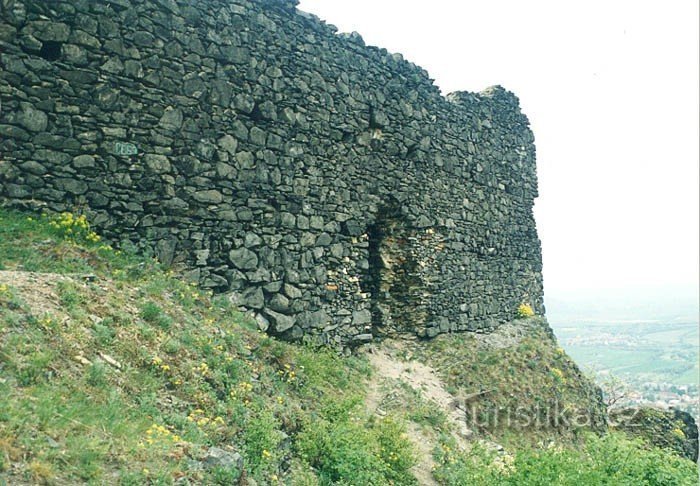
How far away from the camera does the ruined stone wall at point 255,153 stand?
7.32m

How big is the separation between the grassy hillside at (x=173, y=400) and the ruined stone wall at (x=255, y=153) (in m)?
0.71

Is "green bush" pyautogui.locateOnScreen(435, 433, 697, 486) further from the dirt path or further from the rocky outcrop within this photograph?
the rocky outcrop

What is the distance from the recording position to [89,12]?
24.6 ft

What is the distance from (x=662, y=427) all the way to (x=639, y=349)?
14047 centimetres

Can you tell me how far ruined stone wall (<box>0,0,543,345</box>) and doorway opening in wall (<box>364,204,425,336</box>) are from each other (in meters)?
0.05

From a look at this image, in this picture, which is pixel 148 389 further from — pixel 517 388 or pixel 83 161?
pixel 517 388

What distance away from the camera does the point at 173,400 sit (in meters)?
5.17

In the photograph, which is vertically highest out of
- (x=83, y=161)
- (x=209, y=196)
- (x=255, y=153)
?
(x=255, y=153)

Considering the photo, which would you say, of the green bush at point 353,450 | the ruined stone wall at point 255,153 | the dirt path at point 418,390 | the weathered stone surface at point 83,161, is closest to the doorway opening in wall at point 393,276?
the ruined stone wall at point 255,153

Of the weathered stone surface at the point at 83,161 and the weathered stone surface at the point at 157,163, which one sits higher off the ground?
the weathered stone surface at the point at 157,163

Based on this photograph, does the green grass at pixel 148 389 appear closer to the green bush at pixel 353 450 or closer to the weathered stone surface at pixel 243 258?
the green bush at pixel 353 450

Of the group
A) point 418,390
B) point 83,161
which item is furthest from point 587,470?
point 83,161

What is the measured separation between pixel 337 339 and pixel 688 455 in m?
13.1

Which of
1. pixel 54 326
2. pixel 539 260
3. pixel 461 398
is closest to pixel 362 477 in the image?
pixel 54 326
